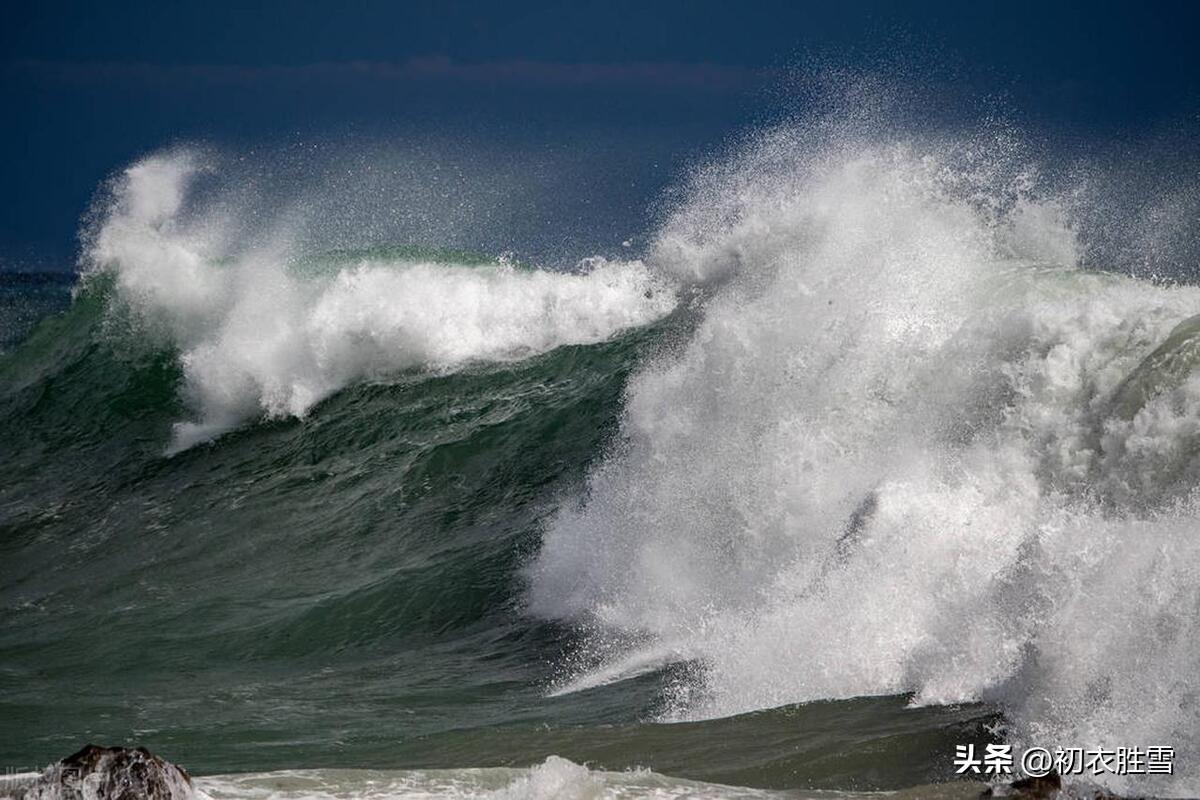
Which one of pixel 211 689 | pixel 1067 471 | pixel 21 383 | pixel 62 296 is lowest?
pixel 211 689

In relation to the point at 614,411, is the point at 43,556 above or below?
below

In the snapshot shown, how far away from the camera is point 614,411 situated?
14336mm

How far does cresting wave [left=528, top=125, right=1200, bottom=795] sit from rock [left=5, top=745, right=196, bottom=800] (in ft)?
10.8

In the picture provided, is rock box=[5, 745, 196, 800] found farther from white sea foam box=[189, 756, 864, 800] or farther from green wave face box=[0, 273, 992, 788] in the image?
green wave face box=[0, 273, 992, 788]

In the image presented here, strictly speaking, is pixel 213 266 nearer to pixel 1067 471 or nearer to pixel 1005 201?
pixel 1005 201

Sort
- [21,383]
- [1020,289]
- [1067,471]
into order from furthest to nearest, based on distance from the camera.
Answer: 1. [21,383]
2. [1020,289]
3. [1067,471]

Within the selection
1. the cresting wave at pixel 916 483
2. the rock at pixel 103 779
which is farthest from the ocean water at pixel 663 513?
the rock at pixel 103 779

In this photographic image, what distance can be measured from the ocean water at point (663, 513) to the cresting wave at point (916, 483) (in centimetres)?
3

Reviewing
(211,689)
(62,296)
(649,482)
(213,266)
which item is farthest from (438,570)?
(62,296)

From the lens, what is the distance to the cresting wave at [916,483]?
649 centimetres

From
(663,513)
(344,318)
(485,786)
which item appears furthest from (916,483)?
(344,318)

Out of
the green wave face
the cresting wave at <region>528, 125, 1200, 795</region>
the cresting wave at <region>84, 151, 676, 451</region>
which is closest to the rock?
the green wave face

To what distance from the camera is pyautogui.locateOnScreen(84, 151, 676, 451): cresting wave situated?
17.5 meters

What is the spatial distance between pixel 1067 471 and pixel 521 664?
12.7ft
